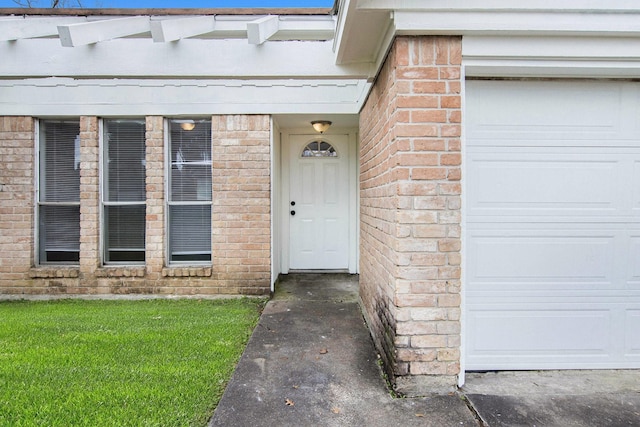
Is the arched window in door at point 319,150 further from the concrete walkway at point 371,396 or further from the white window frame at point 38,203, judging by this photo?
the concrete walkway at point 371,396

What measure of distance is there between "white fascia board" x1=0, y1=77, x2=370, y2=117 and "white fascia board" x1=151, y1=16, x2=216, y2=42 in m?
1.50

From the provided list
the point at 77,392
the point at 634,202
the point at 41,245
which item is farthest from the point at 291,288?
the point at 634,202

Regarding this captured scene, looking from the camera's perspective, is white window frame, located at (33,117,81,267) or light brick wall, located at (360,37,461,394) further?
white window frame, located at (33,117,81,267)

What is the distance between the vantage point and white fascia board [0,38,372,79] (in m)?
2.96

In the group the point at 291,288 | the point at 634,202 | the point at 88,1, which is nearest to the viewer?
the point at 634,202

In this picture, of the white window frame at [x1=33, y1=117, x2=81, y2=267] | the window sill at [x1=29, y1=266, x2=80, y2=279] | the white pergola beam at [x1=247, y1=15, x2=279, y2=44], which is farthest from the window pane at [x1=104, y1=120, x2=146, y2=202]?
the white pergola beam at [x1=247, y1=15, x2=279, y2=44]

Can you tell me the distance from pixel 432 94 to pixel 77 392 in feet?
9.86

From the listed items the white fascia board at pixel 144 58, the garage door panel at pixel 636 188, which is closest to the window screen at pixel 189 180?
the white fascia board at pixel 144 58

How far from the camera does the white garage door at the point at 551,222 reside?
2693 millimetres

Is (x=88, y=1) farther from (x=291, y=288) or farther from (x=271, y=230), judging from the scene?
(x=291, y=288)

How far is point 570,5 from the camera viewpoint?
7.83 ft

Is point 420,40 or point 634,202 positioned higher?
point 420,40

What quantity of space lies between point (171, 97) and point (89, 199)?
1708mm

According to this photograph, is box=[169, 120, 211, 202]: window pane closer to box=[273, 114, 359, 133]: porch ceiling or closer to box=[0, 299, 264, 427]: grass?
box=[273, 114, 359, 133]: porch ceiling
